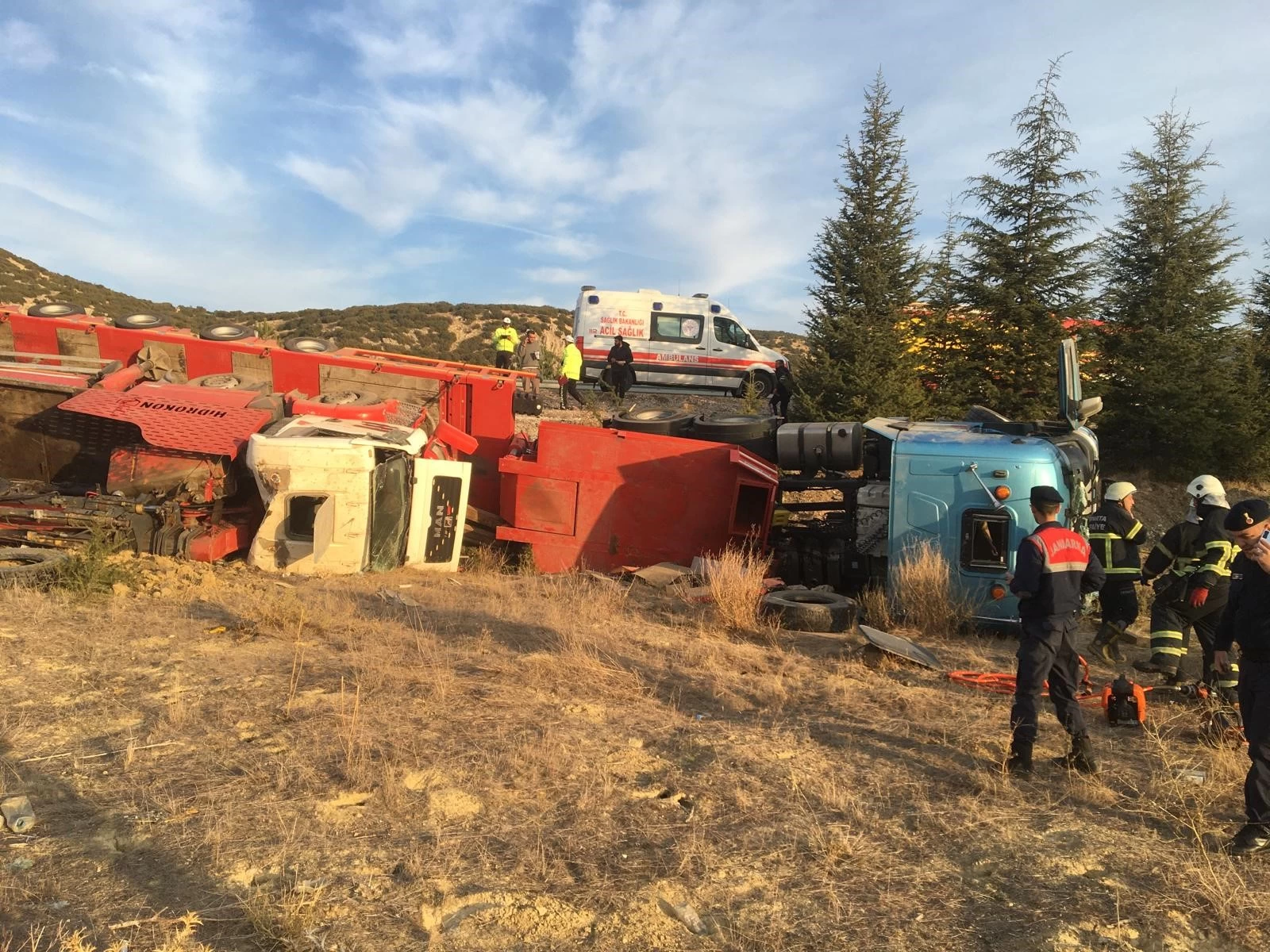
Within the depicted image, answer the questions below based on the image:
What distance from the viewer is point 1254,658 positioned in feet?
12.9

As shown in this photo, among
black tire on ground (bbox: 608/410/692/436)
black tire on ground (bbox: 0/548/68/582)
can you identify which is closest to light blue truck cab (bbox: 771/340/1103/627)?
black tire on ground (bbox: 608/410/692/436)

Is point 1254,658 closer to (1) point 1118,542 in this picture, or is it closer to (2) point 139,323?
(1) point 1118,542

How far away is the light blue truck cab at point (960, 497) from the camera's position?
761 centimetres

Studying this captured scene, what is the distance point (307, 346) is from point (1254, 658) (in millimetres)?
10761

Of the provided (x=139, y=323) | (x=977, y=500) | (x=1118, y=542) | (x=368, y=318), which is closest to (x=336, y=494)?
(x=139, y=323)

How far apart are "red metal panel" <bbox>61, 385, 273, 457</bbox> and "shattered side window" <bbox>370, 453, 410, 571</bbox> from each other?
4.23 ft

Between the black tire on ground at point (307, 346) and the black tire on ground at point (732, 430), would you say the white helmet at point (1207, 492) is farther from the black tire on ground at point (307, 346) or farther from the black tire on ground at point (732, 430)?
the black tire on ground at point (307, 346)

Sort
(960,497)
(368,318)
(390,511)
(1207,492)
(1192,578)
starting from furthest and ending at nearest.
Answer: (368,318) < (390,511) < (960,497) < (1207,492) < (1192,578)

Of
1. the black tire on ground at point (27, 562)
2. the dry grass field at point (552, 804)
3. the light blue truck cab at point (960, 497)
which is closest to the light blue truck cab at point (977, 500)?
the light blue truck cab at point (960, 497)

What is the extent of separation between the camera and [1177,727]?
539 cm

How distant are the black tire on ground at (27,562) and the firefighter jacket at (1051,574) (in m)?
6.99

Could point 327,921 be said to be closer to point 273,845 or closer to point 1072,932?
point 273,845

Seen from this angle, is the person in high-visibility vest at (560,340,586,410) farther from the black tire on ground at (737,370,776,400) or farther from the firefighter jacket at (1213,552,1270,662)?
the firefighter jacket at (1213,552,1270,662)

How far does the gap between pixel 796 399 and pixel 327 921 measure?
48.5 ft
